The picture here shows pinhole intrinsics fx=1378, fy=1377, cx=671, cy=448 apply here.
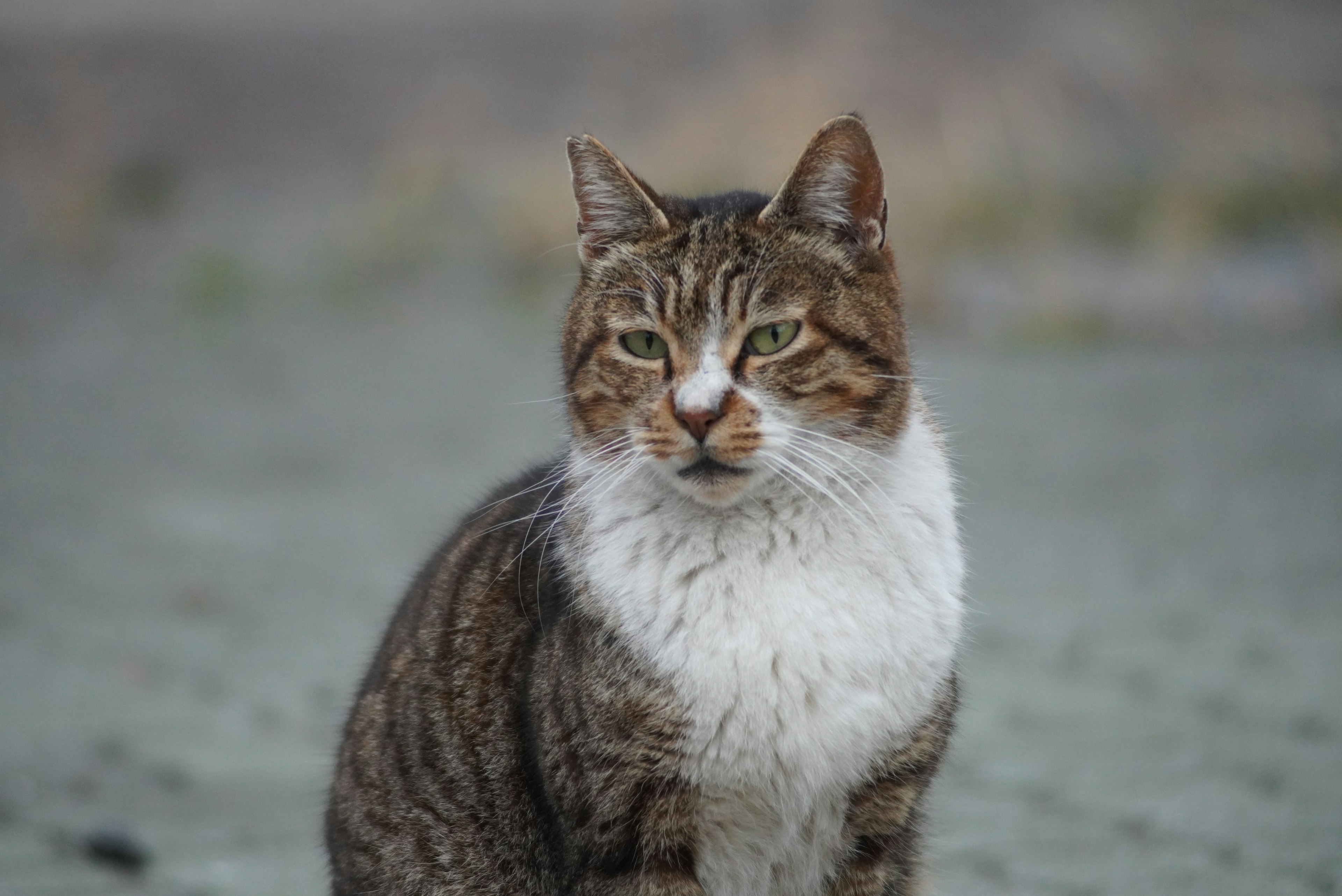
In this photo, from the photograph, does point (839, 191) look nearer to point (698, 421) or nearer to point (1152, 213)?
point (698, 421)

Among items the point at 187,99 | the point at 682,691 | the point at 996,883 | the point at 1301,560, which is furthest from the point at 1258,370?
the point at 187,99

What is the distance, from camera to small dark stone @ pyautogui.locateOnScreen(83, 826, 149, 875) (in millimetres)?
4004

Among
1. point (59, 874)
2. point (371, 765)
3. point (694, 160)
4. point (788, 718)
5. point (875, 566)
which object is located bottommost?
point (59, 874)

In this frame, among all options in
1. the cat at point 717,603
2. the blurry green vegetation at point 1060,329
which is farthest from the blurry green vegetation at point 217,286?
the cat at point 717,603

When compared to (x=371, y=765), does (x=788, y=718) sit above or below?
above

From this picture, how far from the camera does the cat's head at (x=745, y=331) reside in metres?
2.62

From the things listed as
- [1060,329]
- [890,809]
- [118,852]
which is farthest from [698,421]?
[1060,329]

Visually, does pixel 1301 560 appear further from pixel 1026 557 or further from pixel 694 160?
pixel 694 160

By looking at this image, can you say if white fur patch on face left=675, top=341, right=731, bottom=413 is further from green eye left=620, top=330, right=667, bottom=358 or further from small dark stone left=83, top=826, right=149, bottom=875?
small dark stone left=83, top=826, right=149, bottom=875

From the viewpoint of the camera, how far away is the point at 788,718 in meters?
2.64

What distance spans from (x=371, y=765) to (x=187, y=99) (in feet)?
35.6

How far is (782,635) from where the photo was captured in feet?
8.70

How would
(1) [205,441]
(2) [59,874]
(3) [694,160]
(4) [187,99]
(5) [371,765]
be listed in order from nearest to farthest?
(5) [371,765] < (2) [59,874] < (1) [205,441] < (3) [694,160] < (4) [187,99]

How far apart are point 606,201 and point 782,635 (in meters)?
0.99
